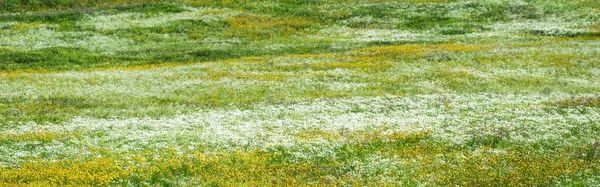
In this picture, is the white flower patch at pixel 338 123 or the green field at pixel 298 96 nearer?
the green field at pixel 298 96

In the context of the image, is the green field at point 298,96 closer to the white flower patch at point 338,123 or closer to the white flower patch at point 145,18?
the white flower patch at point 338,123

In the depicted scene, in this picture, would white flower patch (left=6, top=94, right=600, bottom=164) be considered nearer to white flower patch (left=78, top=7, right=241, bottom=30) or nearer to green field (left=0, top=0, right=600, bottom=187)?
green field (left=0, top=0, right=600, bottom=187)

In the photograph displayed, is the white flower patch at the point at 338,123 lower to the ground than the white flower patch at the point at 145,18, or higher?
higher

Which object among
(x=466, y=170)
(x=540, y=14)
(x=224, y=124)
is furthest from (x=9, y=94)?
(x=540, y=14)

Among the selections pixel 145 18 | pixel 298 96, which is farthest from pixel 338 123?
pixel 145 18

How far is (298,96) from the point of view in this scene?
30328mm

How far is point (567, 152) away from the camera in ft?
66.9

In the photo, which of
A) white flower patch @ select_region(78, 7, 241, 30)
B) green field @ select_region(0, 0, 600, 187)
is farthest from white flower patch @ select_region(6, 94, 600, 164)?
white flower patch @ select_region(78, 7, 241, 30)

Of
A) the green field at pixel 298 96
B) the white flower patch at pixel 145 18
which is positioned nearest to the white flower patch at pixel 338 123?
the green field at pixel 298 96

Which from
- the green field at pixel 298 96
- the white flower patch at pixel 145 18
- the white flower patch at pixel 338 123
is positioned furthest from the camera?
the white flower patch at pixel 145 18

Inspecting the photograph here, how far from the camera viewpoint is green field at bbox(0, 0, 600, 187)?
738 inches

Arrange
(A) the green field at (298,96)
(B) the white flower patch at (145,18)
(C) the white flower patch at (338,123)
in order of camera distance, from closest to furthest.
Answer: (A) the green field at (298,96)
(C) the white flower patch at (338,123)
(B) the white flower patch at (145,18)

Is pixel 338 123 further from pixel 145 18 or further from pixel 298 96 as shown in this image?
pixel 145 18

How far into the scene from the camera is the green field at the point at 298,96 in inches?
738
